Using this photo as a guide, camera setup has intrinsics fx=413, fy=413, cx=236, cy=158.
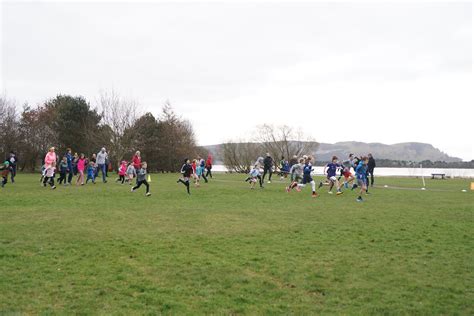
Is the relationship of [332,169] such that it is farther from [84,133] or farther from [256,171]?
[84,133]

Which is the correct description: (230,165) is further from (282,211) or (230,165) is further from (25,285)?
(25,285)

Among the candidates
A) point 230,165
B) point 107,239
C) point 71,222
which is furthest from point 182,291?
point 230,165

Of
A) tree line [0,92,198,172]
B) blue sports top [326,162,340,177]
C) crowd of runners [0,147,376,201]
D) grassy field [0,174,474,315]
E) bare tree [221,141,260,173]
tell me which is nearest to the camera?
grassy field [0,174,474,315]

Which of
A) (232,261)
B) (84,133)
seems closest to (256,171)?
(232,261)

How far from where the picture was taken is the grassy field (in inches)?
227

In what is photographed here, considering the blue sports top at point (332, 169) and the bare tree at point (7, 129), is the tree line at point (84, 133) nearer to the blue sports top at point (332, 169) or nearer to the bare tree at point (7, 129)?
the bare tree at point (7, 129)

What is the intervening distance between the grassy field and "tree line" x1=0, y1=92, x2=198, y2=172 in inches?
1493

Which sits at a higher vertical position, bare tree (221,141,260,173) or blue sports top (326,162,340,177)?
bare tree (221,141,260,173)

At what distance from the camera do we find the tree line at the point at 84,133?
2003 inches

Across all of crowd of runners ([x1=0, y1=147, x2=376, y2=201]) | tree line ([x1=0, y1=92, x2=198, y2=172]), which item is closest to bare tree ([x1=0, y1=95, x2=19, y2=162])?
tree line ([x1=0, y1=92, x2=198, y2=172])

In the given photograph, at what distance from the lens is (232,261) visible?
777 cm

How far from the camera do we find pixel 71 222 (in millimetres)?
11273

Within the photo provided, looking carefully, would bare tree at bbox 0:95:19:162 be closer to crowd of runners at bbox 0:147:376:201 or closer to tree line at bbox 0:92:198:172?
tree line at bbox 0:92:198:172

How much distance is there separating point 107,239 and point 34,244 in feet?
4.86
